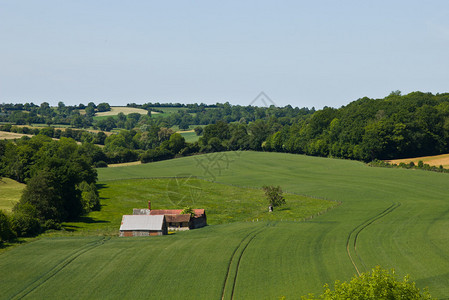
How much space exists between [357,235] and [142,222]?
28.9 m

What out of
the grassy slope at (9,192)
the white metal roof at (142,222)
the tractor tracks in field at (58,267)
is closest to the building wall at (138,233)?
the white metal roof at (142,222)

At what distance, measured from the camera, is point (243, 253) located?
50469 mm

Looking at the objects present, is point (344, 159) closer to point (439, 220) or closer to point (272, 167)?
point (272, 167)

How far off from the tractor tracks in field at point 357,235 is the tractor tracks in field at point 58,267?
94.4 feet

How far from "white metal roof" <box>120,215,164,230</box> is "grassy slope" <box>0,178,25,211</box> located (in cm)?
2159

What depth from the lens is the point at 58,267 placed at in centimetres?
4716

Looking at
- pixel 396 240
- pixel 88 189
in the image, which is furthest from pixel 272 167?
pixel 396 240

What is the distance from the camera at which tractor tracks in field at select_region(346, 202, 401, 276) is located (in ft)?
151

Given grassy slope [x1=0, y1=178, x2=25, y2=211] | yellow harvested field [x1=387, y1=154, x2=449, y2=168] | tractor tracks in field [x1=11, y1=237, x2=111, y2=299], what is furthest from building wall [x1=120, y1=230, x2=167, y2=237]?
yellow harvested field [x1=387, y1=154, x2=449, y2=168]

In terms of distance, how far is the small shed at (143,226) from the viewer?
64.6 metres

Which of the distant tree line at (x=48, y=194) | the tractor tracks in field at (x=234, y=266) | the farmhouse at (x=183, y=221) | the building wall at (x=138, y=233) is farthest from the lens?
the farmhouse at (x=183, y=221)

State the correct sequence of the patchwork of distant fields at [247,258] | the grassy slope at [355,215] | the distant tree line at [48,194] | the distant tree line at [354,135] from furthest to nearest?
the distant tree line at [354,135] < the distant tree line at [48,194] < the grassy slope at [355,215] < the patchwork of distant fields at [247,258]

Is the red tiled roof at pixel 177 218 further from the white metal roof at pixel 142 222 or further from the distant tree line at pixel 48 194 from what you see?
the distant tree line at pixel 48 194

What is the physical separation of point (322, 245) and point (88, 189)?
52964 mm
